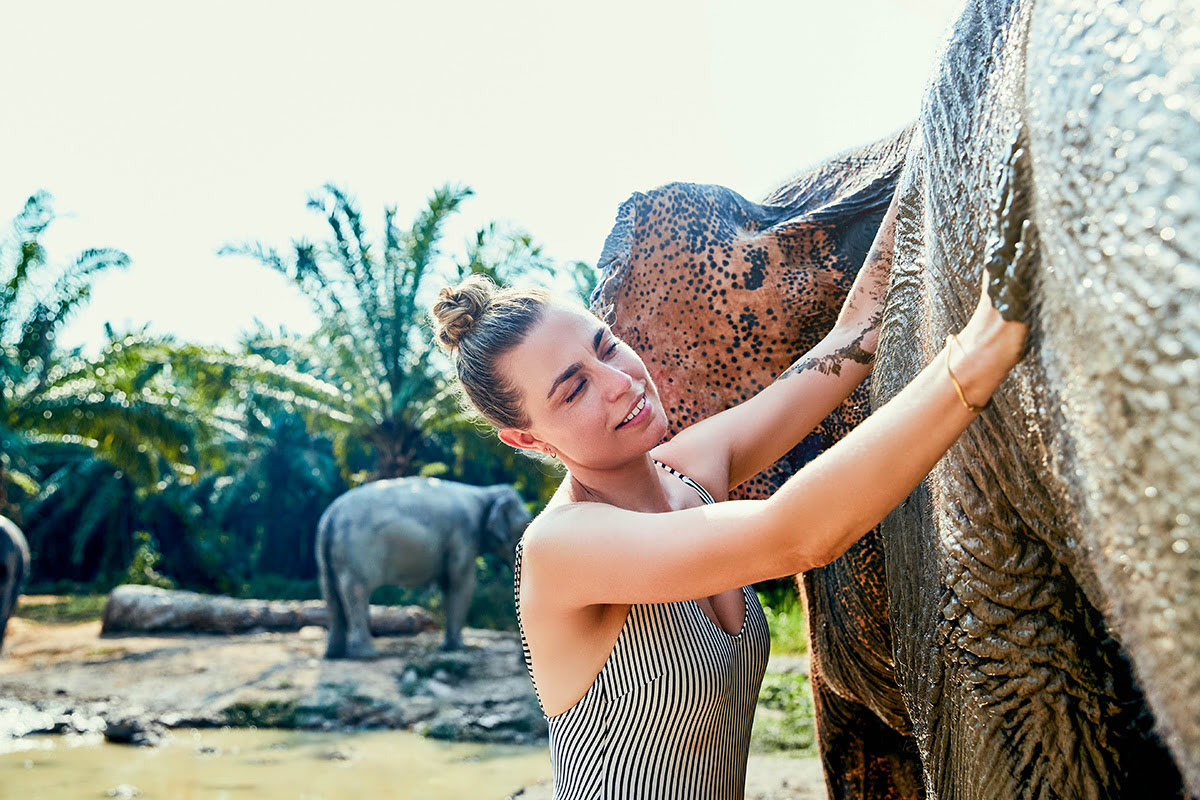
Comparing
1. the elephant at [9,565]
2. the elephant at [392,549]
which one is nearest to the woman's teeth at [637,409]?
the elephant at [9,565]

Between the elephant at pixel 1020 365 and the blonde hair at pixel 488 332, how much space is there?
0.43 metres

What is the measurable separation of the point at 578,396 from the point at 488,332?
0.46ft

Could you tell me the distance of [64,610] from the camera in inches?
564

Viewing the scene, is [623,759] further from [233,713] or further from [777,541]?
[233,713]

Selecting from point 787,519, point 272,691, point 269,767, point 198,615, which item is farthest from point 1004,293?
point 198,615

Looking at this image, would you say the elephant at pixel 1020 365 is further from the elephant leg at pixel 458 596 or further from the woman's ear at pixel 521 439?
the elephant leg at pixel 458 596

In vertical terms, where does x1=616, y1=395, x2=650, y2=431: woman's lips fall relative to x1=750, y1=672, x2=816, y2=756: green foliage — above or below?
above

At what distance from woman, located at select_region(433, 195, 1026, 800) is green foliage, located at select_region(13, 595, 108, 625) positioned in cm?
1323

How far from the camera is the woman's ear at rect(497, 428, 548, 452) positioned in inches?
49.8

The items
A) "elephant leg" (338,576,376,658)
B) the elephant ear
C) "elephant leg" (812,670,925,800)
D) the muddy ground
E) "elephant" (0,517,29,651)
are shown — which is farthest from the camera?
the elephant ear

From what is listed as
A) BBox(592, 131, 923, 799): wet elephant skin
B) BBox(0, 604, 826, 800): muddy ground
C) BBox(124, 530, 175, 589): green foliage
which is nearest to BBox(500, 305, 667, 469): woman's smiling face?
BBox(592, 131, 923, 799): wet elephant skin

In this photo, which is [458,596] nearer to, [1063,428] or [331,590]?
[331,590]

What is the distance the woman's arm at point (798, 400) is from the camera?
1.31 m

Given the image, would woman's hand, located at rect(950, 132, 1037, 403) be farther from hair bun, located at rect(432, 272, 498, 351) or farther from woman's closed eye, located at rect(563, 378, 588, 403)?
hair bun, located at rect(432, 272, 498, 351)
